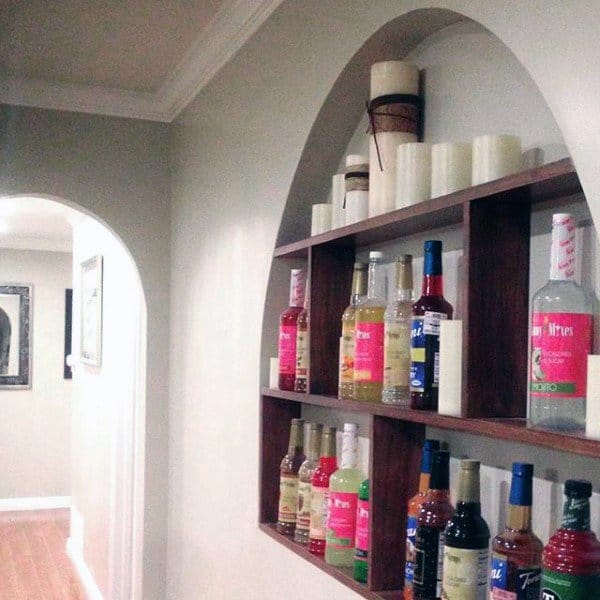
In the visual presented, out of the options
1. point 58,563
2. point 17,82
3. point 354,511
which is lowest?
point 58,563

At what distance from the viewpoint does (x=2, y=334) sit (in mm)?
6941

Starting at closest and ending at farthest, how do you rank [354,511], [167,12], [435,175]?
[435,175]
[354,511]
[167,12]

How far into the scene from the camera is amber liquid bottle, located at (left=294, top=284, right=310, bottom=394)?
5.96 ft

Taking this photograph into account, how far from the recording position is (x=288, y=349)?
190cm

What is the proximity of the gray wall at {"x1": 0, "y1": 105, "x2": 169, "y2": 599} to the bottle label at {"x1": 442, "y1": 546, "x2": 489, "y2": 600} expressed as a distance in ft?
6.68

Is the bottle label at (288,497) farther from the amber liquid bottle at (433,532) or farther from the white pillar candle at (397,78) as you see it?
the white pillar candle at (397,78)

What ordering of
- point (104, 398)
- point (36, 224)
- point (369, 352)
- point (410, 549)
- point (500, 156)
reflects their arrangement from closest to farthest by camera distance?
point (500, 156) → point (410, 549) → point (369, 352) → point (104, 398) → point (36, 224)

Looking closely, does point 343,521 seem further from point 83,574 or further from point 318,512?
point 83,574

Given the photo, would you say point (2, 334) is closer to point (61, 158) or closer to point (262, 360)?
point (61, 158)

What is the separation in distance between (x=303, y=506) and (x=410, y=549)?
17.7 inches

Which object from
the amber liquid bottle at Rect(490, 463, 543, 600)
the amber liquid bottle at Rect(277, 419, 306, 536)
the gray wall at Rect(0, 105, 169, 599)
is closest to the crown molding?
the gray wall at Rect(0, 105, 169, 599)

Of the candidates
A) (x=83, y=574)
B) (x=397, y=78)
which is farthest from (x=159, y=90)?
(x=83, y=574)

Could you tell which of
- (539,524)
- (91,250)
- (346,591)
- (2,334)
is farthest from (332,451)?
(2,334)

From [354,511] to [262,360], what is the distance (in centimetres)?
61
